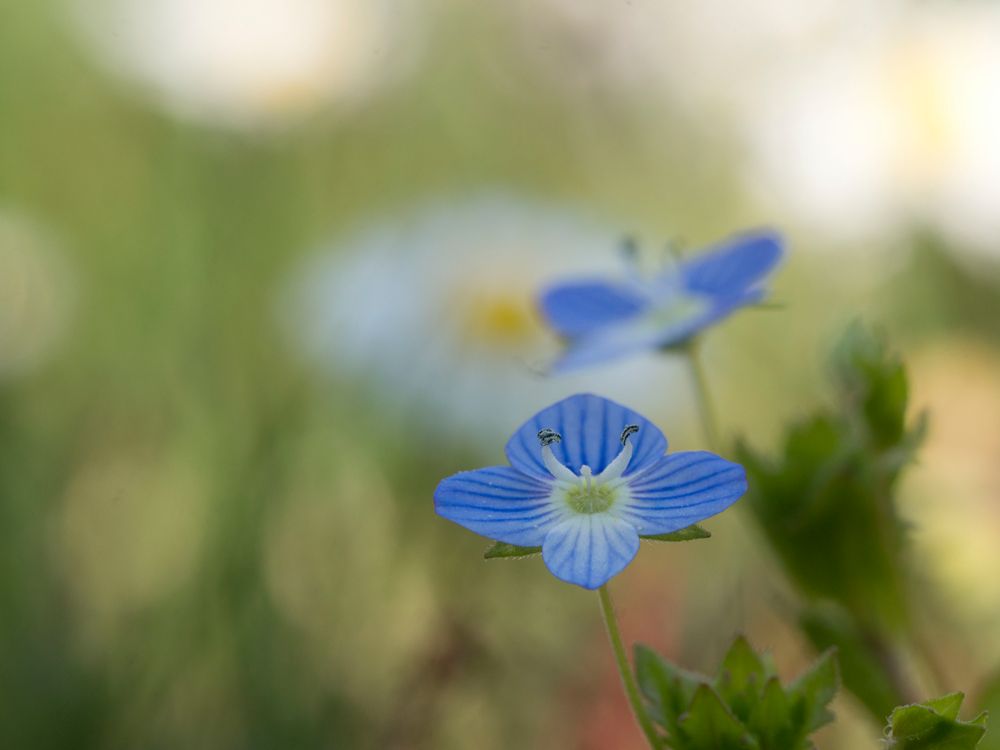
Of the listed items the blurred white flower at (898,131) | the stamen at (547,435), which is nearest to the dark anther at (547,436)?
the stamen at (547,435)

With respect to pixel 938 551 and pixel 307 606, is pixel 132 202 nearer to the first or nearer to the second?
pixel 307 606

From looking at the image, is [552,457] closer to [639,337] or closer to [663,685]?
[663,685]

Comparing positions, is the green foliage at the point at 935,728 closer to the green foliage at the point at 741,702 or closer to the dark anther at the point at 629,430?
the green foliage at the point at 741,702

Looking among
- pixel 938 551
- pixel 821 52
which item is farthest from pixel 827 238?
pixel 938 551

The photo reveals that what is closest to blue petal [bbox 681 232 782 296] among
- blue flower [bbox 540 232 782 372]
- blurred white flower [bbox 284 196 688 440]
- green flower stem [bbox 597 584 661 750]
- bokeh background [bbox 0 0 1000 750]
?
blue flower [bbox 540 232 782 372]

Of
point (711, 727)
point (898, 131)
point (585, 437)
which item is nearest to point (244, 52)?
point (898, 131)

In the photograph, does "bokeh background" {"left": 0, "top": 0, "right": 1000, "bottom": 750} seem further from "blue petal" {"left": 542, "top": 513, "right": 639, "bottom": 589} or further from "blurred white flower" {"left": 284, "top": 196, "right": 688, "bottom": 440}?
"blue petal" {"left": 542, "top": 513, "right": 639, "bottom": 589}
